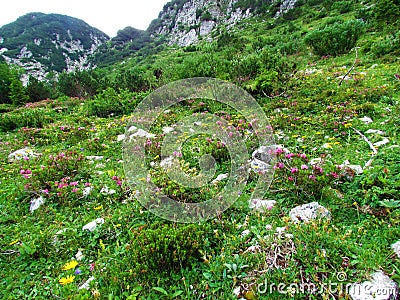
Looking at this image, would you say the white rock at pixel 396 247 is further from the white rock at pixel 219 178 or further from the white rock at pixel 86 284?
the white rock at pixel 86 284

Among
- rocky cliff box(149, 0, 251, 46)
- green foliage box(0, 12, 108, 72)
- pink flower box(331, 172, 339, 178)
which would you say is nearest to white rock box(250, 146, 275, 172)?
pink flower box(331, 172, 339, 178)

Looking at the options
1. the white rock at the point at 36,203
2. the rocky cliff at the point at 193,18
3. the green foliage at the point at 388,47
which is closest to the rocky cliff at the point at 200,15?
the rocky cliff at the point at 193,18

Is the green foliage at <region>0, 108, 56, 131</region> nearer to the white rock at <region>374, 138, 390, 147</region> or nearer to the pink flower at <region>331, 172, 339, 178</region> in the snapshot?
the pink flower at <region>331, 172, 339, 178</region>

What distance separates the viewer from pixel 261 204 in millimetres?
3062

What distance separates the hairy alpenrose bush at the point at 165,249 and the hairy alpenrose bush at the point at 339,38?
14875mm

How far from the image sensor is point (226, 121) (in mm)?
6016

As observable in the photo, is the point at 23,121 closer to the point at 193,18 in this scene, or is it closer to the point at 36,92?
the point at 36,92

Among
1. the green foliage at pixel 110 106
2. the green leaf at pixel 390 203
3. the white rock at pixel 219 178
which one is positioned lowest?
the white rock at pixel 219 178

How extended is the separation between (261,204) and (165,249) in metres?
1.37

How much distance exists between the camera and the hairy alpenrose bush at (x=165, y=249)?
2355 millimetres

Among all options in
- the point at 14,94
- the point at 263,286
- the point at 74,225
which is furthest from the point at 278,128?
the point at 14,94
